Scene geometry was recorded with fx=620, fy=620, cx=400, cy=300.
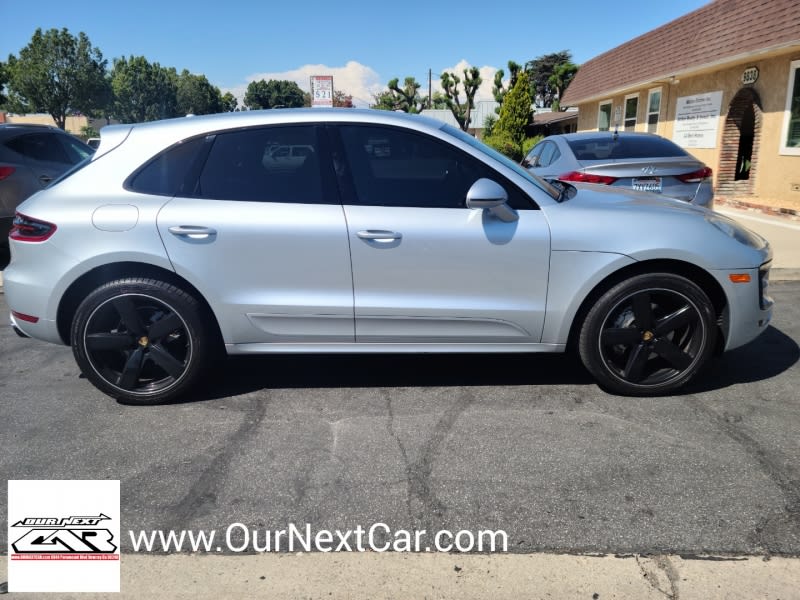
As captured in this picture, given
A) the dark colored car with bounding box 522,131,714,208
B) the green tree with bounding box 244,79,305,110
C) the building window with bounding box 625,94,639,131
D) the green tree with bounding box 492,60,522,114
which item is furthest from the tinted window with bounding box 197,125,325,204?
the green tree with bounding box 244,79,305,110

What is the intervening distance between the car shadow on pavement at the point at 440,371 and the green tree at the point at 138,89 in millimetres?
64584

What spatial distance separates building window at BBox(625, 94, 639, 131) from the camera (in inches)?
759

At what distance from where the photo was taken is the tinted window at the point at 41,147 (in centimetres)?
730

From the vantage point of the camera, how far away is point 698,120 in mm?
15133

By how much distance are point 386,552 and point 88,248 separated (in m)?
2.44

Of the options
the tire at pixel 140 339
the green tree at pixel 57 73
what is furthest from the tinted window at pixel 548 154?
the green tree at pixel 57 73

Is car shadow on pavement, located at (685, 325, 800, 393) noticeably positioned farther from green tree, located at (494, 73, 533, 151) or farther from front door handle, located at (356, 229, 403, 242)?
green tree, located at (494, 73, 533, 151)

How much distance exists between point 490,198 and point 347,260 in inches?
34.6

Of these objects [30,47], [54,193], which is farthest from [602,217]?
[30,47]

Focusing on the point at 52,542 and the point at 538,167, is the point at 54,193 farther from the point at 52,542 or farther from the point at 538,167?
the point at 538,167

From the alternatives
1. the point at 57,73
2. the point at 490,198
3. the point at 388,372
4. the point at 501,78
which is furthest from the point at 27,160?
the point at 57,73

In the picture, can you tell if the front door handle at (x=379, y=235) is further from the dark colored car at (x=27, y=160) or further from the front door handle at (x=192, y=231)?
the dark colored car at (x=27, y=160)

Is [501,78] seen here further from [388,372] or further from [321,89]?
[388,372]

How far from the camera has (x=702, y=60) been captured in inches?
543
